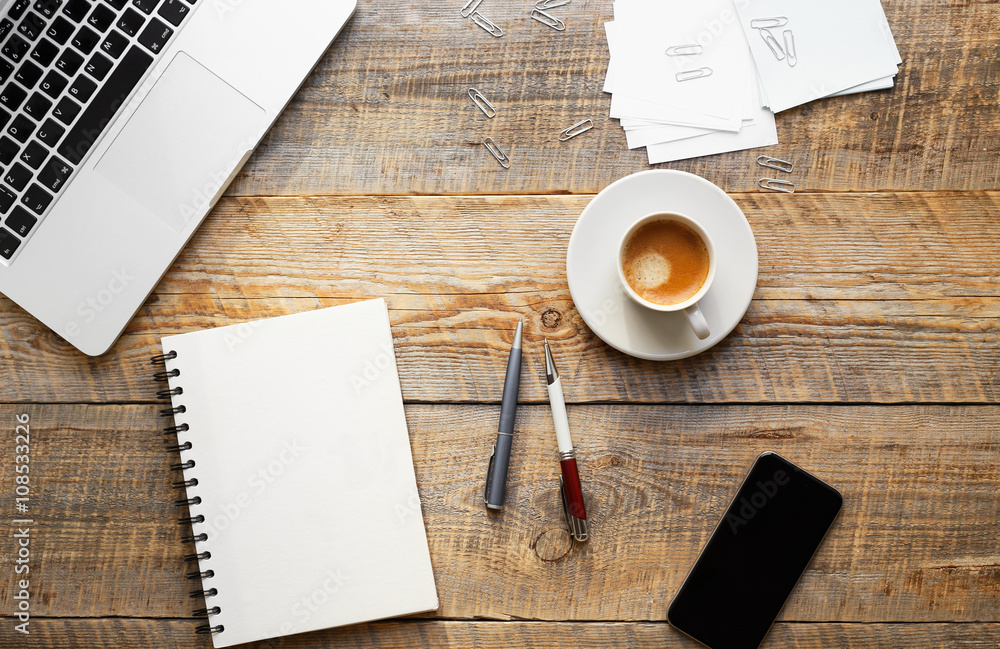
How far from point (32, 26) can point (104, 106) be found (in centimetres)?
18

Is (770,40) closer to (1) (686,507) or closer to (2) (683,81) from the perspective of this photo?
(2) (683,81)

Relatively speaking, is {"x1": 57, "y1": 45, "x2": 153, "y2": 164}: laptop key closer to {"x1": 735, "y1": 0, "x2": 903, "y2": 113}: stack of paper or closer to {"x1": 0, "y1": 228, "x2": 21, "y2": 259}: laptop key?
{"x1": 0, "y1": 228, "x2": 21, "y2": 259}: laptop key

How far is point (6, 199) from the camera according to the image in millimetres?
1071

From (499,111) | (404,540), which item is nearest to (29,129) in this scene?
(499,111)

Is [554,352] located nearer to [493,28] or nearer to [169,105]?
[493,28]

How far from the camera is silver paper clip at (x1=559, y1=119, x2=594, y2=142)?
1164 mm

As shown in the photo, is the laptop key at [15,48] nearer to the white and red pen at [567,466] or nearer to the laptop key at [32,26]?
the laptop key at [32,26]

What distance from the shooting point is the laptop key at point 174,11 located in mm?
1089

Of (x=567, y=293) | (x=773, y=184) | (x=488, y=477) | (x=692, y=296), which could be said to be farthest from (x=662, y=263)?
(x=488, y=477)

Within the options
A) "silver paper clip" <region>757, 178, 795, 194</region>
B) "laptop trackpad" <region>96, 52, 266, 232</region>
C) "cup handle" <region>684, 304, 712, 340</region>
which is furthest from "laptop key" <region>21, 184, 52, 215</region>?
"silver paper clip" <region>757, 178, 795, 194</region>

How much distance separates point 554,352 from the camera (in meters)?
1.15

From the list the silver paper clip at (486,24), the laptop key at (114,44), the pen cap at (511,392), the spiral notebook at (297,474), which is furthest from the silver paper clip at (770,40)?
the laptop key at (114,44)

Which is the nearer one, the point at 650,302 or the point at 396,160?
the point at 650,302

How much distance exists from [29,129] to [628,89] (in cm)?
109
